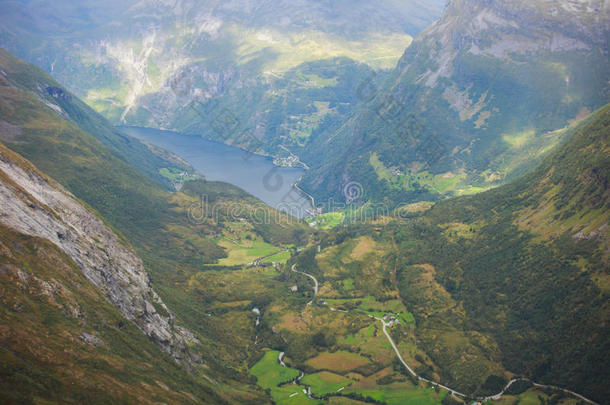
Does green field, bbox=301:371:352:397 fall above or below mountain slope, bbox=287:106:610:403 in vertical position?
below

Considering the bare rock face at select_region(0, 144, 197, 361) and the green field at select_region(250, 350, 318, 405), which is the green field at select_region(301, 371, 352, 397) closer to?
the green field at select_region(250, 350, 318, 405)

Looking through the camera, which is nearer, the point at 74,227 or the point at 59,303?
the point at 59,303

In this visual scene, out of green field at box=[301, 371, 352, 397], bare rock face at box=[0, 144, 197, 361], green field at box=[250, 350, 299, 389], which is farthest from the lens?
green field at box=[250, 350, 299, 389]

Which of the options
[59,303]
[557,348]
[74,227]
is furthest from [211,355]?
[557,348]

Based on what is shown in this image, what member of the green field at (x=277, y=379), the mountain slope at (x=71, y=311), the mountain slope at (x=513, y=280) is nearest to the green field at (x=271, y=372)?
the green field at (x=277, y=379)

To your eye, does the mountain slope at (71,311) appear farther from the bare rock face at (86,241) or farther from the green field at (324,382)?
the green field at (324,382)

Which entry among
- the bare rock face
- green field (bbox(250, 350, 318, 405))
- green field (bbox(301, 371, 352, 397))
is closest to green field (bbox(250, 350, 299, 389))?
green field (bbox(250, 350, 318, 405))

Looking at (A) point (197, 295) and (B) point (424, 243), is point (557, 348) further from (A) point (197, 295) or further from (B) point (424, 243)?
(A) point (197, 295)

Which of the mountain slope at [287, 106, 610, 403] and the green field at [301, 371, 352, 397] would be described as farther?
the green field at [301, 371, 352, 397]
